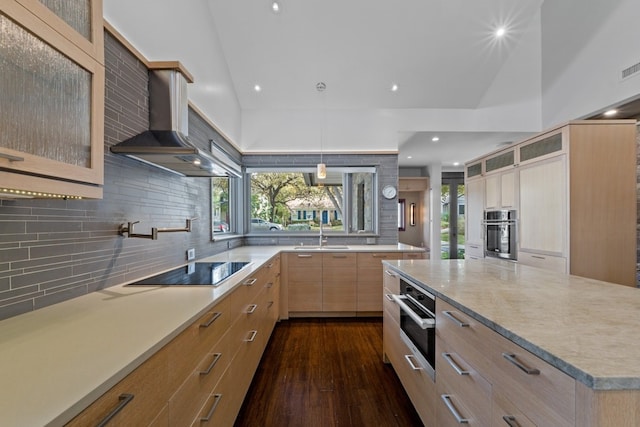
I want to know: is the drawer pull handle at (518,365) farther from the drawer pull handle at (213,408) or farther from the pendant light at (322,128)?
the pendant light at (322,128)

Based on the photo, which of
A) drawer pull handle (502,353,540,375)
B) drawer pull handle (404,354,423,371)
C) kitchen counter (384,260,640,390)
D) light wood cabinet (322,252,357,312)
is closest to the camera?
kitchen counter (384,260,640,390)

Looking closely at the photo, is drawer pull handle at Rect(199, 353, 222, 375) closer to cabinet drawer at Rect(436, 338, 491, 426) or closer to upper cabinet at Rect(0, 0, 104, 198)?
upper cabinet at Rect(0, 0, 104, 198)

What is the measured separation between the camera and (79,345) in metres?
0.74

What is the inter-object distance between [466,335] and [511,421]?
298 millimetres

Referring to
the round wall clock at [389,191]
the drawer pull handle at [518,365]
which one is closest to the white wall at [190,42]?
the round wall clock at [389,191]

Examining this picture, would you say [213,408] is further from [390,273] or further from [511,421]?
[390,273]

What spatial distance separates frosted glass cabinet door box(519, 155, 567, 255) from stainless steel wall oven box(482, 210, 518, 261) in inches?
5.2

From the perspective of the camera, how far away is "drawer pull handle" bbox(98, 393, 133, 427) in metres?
0.56

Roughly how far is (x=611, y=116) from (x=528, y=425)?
4.06 meters

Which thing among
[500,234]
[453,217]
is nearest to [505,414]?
[500,234]

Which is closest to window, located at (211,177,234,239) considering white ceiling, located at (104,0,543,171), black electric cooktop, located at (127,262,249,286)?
black electric cooktop, located at (127,262,249,286)

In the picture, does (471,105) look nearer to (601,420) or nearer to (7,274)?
(601,420)

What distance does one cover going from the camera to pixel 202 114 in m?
2.51

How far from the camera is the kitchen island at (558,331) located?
1.92ft
